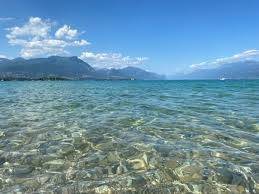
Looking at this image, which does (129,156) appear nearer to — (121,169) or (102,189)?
(121,169)

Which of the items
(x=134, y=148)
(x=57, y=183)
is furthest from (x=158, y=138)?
(x=57, y=183)

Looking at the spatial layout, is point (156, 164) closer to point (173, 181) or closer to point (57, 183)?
point (173, 181)

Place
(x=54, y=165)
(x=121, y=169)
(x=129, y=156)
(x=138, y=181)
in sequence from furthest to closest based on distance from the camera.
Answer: (x=129, y=156) < (x=54, y=165) < (x=121, y=169) < (x=138, y=181)

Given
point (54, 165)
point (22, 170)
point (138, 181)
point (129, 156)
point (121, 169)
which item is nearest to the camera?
point (138, 181)

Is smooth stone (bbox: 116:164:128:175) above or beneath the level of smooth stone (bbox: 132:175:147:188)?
beneath

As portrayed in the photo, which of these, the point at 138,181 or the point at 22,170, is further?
the point at 22,170

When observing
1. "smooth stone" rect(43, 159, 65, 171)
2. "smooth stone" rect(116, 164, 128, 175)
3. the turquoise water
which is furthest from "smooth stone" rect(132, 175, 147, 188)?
"smooth stone" rect(43, 159, 65, 171)

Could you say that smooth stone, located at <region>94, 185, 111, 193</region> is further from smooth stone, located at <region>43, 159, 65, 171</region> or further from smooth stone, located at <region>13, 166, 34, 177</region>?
smooth stone, located at <region>13, 166, 34, 177</region>

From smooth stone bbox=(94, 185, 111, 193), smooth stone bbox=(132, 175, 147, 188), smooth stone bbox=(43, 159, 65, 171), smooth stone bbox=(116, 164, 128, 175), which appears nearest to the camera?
smooth stone bbox=(94, 185, 111, 193)

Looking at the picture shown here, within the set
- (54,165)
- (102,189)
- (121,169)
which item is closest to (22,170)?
(54,165)

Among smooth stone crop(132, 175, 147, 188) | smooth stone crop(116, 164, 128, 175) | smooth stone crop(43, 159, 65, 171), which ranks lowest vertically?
smooth stone crop(43, 159, 65, 171)

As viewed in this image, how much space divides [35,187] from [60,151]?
3604 mm

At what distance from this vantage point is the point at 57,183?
8844 mm

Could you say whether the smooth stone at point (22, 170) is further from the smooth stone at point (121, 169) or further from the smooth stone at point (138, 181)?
the smooth stone at point (138, 181)
